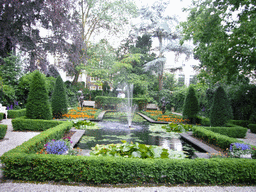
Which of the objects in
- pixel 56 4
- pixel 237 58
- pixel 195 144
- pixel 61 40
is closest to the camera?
pixel 195 144

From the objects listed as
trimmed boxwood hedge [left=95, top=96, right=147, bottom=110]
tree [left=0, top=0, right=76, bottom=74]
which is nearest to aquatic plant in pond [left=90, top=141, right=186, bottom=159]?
tree [left=0, top=0, right=76, bottom=74]

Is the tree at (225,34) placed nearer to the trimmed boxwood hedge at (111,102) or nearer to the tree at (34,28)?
the tree at (34,28)

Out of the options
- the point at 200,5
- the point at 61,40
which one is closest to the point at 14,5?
the point at 61,40

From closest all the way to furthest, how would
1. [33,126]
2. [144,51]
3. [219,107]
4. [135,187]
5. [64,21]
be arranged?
[135,187], [33,126], [219,107], [64,21], [144,51]

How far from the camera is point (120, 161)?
123 inches

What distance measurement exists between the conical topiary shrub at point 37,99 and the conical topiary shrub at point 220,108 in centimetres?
690

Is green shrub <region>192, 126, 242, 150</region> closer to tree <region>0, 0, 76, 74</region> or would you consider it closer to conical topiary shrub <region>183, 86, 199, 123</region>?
conical topiary shrub <region>183, 86, 199, 123</region>

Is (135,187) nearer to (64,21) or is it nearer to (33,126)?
(33,126)

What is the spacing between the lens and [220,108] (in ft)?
24.2

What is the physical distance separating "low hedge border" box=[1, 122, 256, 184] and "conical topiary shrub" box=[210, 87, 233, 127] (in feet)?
14.7

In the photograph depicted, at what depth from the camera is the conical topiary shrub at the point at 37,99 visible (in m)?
6.94

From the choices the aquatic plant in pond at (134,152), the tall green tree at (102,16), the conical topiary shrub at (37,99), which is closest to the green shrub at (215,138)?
the aquatic plant in pond at (134,152)

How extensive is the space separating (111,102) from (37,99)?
A: 435 inches

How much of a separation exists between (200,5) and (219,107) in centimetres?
472
